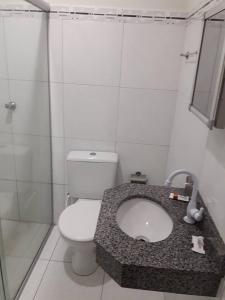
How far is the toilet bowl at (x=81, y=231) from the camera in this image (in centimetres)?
159

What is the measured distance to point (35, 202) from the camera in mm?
1937

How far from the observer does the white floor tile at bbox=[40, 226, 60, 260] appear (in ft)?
6.53

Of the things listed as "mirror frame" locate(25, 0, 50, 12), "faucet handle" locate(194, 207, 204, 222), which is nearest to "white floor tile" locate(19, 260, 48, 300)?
"faucet handle" locate(194, 207, 204, 222)

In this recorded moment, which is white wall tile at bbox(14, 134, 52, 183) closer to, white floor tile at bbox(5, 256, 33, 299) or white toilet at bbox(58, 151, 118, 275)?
white toilet at bbox(58, 151, 118, 275)

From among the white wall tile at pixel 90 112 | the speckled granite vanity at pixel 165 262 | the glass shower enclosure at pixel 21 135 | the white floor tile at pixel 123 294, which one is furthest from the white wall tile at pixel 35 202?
the speckled granite vanity at pixel 165 262

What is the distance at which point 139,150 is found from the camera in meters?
2.00

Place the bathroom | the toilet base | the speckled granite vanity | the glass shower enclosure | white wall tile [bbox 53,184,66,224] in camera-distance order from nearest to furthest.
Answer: the speckled granite vanity
the bathroom
the glass shower enclosure
the toilet base
white wall tile [bbox 53,184,66,224]

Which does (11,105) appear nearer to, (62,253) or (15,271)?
(15,271)

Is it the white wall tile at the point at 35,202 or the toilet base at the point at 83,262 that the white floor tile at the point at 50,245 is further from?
the toilet base at the point at 83,262

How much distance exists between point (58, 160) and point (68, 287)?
96cm

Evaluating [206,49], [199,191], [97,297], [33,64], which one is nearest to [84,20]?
[33,64]

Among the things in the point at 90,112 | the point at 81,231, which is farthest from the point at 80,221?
the point at 90,112

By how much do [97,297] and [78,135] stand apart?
1.17 metres

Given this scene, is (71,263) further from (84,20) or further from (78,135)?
(84,20)
